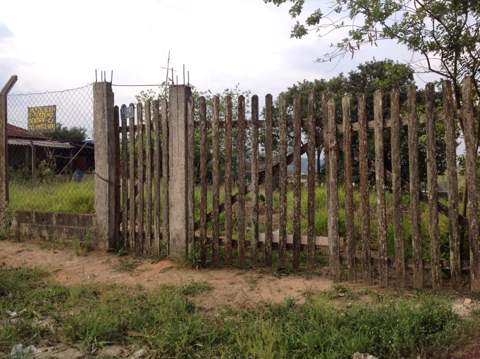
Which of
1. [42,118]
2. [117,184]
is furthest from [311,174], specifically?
[42,118]

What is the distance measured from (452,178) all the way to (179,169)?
117 inches

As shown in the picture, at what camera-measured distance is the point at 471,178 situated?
3885 millimetres

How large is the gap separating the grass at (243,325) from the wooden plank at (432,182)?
31 cm

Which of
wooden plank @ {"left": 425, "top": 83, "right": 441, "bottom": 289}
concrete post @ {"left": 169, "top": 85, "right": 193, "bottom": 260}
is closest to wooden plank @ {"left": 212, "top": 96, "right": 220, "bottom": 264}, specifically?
concrete post @ {"left": 169, "top": 85, "right": 193, "bottom": 260}

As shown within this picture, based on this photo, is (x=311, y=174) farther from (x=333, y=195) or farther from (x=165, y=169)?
(x=165, y=169)

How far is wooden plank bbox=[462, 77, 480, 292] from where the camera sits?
3852 mm

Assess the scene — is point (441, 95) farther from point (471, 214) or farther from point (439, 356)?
point (439, 356)

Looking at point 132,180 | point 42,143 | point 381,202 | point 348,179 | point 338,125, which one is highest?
point 42,143

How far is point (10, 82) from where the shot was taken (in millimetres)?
7500

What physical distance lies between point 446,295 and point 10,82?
7156mm

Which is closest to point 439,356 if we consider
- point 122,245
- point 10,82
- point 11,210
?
point 122,245

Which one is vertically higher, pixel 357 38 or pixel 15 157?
pixel 357 38

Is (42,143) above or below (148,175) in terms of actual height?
above

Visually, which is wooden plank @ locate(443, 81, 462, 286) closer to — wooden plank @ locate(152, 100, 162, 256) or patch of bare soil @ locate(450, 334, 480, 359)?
patch of bare soil @ locate(450, 334, 480, 359)
